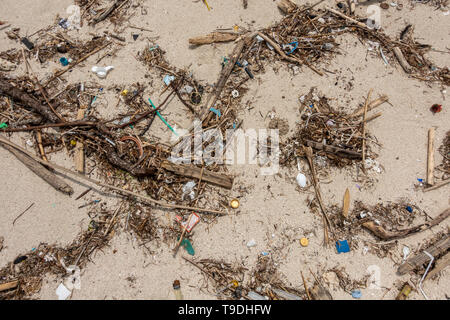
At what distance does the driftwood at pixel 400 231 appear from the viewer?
10.4 feet

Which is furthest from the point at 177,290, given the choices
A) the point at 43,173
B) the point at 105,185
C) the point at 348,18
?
the point at 348,18

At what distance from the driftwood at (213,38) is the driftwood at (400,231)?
3388 mm

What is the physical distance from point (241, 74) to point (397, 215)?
301cm

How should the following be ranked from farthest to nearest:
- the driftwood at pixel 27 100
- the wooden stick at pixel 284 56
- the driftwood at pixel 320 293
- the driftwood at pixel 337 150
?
the wooden stick at pixel 284 56 → the driftwood at pixel 27 100 → the driftwood at pixel 337 150 → the driftwood at pixel 320 293

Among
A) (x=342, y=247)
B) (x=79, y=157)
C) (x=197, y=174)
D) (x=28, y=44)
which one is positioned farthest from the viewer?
(x=28, y=44)

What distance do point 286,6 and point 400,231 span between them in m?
3.82

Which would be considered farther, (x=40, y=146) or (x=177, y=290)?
(x=40, y=146)

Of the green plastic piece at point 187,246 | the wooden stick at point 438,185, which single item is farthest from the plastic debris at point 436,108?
the green plastic piece at point 187,246

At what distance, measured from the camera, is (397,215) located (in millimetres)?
3311

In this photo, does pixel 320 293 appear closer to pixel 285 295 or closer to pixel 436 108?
pixel 285 295

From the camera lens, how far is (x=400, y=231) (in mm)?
3193

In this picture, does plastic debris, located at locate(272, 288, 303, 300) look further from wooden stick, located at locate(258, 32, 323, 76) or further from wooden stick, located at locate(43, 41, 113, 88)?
wooden stick, located at locate(43, 41, 113, 88)

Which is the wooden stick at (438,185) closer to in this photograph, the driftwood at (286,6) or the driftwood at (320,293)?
the driftwood at (320,293)

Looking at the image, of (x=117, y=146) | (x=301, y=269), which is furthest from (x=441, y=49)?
(x=117, y=146)
